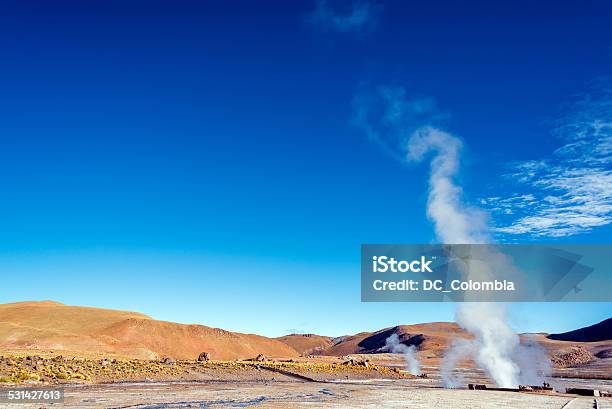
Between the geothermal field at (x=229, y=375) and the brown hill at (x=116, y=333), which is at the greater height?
the brown hill at (x=116, y=333)

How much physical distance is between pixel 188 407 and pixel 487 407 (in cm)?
1716

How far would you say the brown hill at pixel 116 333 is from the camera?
120 m

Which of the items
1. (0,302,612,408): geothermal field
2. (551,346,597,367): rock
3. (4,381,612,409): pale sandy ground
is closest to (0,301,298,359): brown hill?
(0,302,612,408): geothermal field

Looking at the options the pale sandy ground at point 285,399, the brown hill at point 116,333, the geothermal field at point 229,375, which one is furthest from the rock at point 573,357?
the pale sandy ground at point 285,399

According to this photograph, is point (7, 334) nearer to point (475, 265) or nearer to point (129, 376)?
point (129, 376)

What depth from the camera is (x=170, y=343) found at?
479ft

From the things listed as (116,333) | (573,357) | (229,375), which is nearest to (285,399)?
(229,375)

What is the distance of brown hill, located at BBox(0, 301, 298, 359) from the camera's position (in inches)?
4710

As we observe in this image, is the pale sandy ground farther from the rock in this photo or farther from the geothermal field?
the rock

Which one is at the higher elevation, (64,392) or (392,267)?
(392,267)

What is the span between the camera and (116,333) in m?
141

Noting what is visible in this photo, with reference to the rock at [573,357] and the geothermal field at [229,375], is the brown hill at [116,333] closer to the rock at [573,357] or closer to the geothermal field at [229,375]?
the geothermal field at [229,375]

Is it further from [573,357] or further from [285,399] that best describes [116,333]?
[573,357]

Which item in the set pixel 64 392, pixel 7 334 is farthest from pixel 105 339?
pixel 64 392
